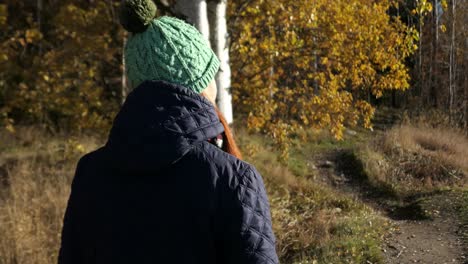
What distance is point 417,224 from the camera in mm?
6281

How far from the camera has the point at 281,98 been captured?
7270mm

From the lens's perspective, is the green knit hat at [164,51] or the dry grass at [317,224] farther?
the dry grass at [317,224]

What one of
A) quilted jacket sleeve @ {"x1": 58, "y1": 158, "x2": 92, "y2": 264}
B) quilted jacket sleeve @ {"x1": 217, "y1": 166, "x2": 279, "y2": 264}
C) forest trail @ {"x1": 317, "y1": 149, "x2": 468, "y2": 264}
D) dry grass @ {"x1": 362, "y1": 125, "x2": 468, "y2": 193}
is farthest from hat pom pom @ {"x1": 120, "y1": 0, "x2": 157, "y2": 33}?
dry grass @ {"x1": 362, "y1": 125, "x2": 468, "y2": 193}

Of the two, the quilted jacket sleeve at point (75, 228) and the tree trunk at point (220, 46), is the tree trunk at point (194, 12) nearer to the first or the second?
the tree trunk at point (220, 46)

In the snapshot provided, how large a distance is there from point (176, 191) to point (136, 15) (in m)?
0.53

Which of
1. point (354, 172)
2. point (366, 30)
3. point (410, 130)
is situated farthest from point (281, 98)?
point (410, 130)

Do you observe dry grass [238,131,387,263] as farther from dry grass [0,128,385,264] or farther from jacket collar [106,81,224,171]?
jacket collar [106,81,224,171]

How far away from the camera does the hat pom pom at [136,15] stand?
1.36 meters

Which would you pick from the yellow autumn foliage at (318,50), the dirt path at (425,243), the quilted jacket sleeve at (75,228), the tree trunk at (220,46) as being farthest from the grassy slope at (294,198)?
the quilted jacket sleeve at (75,228)

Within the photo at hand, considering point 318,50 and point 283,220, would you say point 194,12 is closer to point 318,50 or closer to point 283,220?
point 318,50

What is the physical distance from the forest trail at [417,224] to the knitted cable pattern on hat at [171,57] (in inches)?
161

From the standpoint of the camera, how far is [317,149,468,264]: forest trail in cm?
501

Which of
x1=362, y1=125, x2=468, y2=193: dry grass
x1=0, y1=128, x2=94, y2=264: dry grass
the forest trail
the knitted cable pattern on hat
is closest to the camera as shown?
the knitted cable pattern on hat

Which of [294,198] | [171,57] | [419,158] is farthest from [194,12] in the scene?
[419,158]
